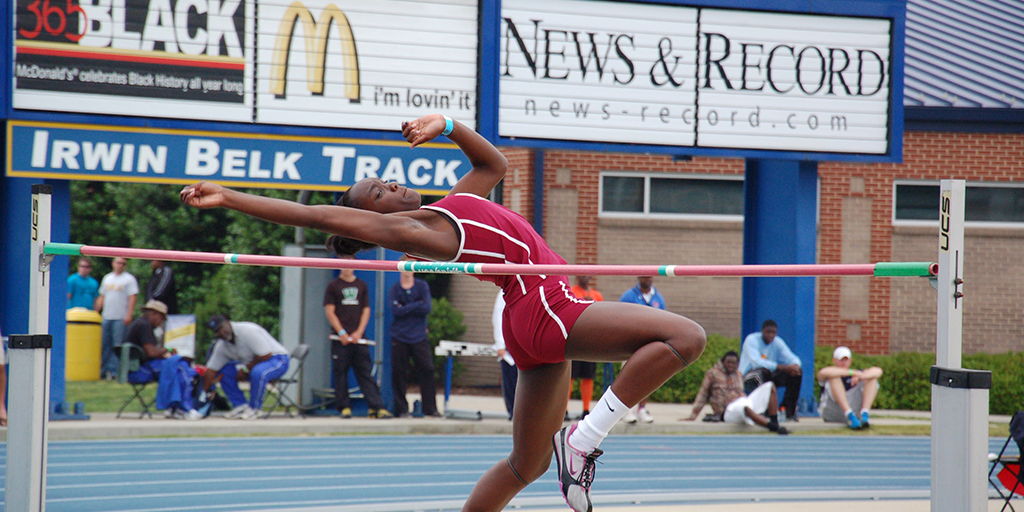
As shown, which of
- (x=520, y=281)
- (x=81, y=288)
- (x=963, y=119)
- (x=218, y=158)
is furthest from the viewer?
(x=963, y=119)

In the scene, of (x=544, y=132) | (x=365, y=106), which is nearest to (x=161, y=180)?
(x=365, y=106)

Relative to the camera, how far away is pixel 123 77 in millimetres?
9469

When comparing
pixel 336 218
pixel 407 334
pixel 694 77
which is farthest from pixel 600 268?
pixel 407 334

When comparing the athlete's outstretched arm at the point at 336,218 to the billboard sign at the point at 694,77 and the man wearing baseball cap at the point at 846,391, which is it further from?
the man wearing baseball cap at the point at 846,391

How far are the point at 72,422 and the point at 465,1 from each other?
245 inches

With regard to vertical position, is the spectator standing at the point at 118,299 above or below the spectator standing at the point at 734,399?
above

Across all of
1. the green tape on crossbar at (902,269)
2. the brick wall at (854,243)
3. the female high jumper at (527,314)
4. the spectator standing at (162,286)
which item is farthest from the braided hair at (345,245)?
the brick wall at (854,243)

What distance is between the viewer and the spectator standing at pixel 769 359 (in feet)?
37.4

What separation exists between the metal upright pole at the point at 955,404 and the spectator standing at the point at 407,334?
8.30 meters

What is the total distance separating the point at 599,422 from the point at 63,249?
2710 millimetres

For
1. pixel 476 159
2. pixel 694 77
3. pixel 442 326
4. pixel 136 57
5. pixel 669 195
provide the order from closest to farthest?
pixel 476 159 < pixel 136 57 < pixel 694 77 < pixel 442 326 < pixel 669 195

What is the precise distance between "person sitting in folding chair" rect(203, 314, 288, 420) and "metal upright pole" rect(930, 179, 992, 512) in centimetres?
876

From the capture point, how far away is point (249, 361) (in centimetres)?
1100

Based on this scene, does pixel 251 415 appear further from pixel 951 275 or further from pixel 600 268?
pixel 951 275
